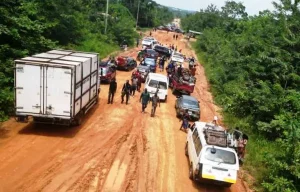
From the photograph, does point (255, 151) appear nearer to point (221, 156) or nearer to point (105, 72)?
point (221, 156)

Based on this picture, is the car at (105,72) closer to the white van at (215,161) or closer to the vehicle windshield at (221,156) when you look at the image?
the white van at (215,161)

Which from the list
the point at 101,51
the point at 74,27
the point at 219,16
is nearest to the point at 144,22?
the point at 219,16

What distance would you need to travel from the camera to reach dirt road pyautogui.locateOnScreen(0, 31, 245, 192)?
12.4 metres

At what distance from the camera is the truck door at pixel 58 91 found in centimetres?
1576

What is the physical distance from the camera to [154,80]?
26438 mm

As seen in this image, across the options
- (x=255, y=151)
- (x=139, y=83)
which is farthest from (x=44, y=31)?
(x=255, y=151)

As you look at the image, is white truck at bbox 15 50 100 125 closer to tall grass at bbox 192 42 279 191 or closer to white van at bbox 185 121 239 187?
white van at bbox 185 121 239 187

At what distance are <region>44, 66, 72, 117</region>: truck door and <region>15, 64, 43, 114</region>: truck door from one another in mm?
294

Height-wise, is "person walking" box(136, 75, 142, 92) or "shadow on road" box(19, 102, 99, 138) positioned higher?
"person walking" box(136, 75, 142, 92)

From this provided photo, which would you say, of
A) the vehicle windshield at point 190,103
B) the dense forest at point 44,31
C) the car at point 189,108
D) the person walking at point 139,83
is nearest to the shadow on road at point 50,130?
the dense forest at point 44,31

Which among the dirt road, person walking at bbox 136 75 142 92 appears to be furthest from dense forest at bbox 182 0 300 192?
person walking at bbox 136 75 142 92

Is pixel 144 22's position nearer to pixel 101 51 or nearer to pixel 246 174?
pixel 101 51

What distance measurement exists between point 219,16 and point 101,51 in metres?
48.5

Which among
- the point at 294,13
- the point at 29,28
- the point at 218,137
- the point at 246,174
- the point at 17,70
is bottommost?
the point at 246,174
